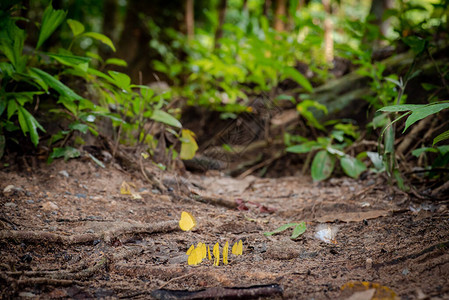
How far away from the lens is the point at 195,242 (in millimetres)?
1439

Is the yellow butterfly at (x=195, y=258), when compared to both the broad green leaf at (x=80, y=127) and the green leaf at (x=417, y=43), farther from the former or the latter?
the green leaf at (x=417, y=43)

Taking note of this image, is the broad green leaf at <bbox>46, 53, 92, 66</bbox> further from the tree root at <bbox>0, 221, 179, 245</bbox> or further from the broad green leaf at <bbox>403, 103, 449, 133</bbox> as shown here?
the broad green leaf at <bbox>403, 103, 449, 133</bbox>

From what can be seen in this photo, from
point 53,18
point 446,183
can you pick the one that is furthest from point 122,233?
point 446,183

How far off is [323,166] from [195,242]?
148 cm

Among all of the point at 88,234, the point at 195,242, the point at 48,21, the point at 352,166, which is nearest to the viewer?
the point at 88,234

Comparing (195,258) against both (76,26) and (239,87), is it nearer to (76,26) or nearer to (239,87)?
(76,26)

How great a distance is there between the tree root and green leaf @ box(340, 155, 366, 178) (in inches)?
59.4

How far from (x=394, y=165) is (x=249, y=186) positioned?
1180 millimetres

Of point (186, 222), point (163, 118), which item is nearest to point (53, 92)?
point (163, 118)

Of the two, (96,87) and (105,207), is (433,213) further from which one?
(96,87)

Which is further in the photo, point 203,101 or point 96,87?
point 203,101

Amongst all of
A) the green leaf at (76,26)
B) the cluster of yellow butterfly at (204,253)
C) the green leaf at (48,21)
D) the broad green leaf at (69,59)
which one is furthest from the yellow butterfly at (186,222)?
the green leaf at (76,26)

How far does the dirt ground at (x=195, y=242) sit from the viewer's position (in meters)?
0.98

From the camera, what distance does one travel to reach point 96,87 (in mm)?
2418
